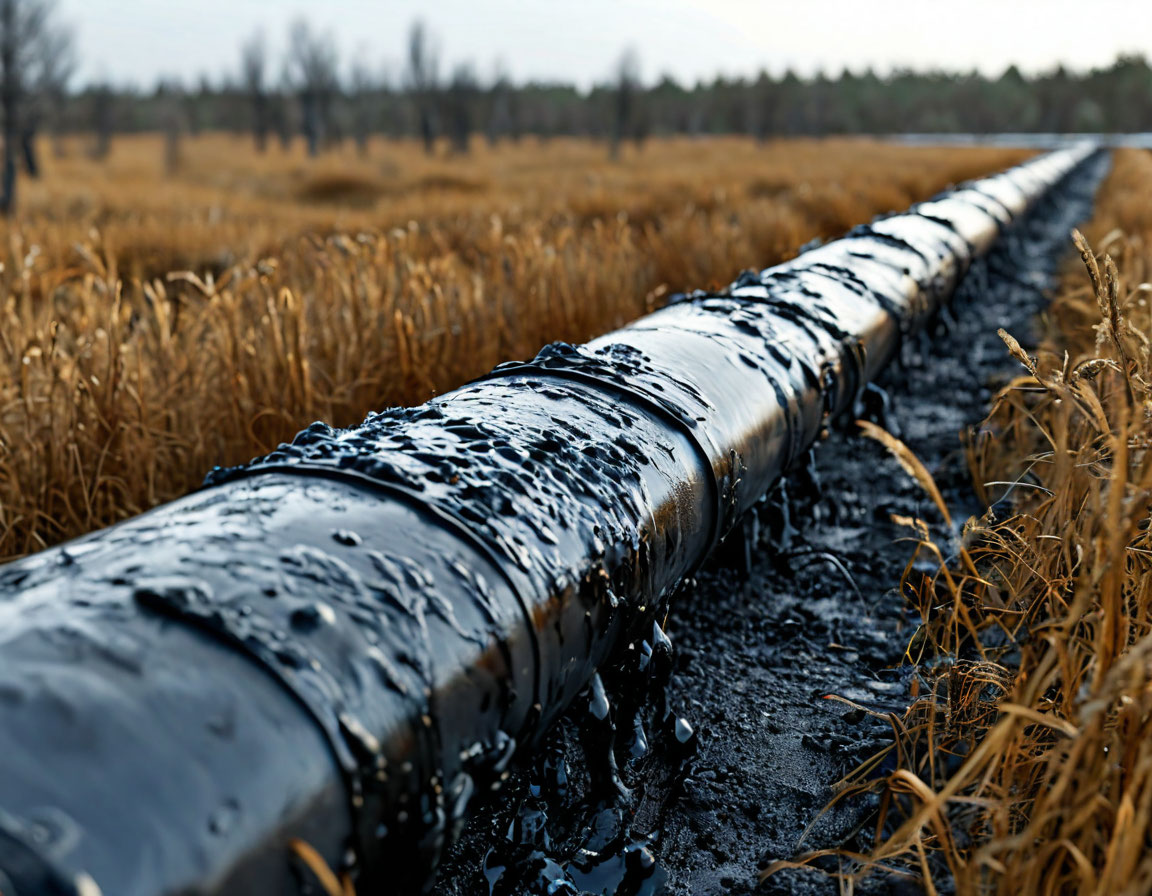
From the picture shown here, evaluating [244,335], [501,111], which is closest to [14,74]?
[244,335]

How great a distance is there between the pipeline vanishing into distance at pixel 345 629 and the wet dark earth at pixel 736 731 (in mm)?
249

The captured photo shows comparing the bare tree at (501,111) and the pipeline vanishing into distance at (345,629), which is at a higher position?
the bare tree at (501,111)

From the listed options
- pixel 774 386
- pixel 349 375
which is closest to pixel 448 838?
pixel 774 386

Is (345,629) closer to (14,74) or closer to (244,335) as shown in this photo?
(244,335)

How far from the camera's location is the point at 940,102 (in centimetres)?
8475

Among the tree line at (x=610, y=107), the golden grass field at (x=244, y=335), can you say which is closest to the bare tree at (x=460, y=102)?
the tree line at (x=610, y=107)

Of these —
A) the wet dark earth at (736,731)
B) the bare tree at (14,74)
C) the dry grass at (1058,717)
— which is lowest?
the wet dark earth at (736,731)

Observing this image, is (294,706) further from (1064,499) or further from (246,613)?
(1064,499)

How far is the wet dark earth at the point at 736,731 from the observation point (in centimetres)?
145

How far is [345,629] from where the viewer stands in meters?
0.91

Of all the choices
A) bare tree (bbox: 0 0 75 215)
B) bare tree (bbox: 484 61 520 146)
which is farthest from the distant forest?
bare tree (bbox: 0 0 75 215)

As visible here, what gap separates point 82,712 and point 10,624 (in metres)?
0.16

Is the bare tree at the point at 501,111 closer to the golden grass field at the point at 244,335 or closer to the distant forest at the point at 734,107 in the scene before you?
the distant forest at the point at 734,107

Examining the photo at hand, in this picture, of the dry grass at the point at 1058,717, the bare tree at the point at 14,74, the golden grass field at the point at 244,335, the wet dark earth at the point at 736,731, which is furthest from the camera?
the bare tree at the point at 14,74
